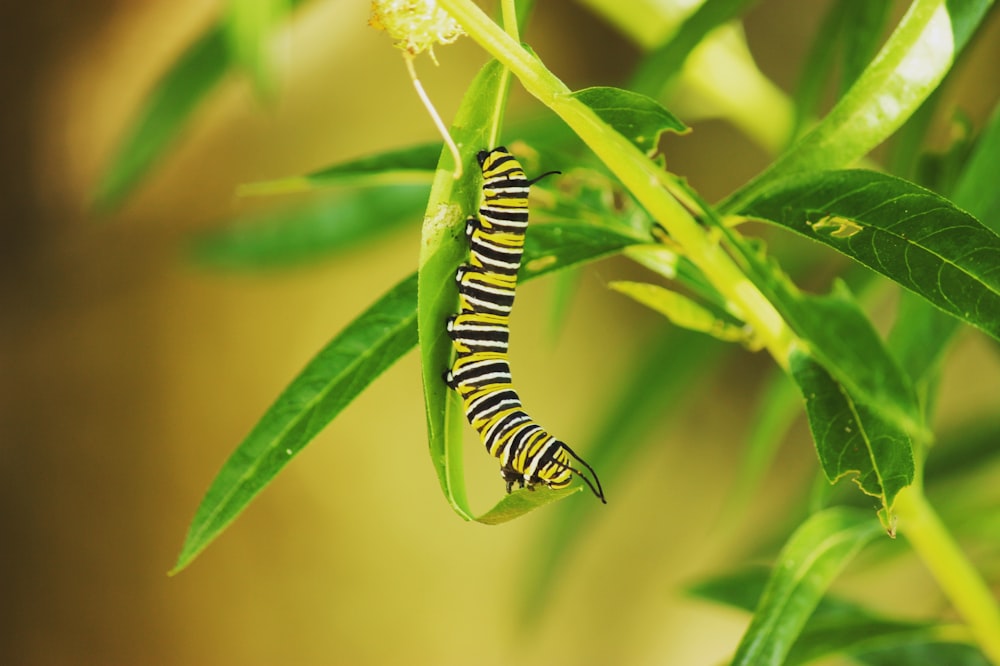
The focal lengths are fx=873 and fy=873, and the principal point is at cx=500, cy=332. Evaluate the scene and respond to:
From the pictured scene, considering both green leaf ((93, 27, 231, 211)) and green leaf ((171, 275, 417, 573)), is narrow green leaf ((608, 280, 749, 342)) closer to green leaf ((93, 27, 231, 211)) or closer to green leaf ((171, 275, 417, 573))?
green leaf ((171, 275, 417, 573))

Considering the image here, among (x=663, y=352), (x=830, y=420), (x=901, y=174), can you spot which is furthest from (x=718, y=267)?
(x=663, y=352)

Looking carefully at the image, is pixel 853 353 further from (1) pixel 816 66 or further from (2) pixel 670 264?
(1) pixel 816 66

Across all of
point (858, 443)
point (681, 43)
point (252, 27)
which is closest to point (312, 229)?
point (252, 27)

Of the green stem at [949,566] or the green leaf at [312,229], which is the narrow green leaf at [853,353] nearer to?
the green stem at [949,566]

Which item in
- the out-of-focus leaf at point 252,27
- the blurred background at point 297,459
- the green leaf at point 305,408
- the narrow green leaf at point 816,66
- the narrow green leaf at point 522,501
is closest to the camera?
the narrow green leaf at point 522,501

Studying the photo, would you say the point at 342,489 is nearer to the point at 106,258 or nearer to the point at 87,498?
the point at 87,498

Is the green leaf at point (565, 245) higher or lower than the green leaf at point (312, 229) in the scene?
lower

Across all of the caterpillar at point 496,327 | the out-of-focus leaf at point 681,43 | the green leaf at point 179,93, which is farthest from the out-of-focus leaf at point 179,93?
the caterpillar at point 496,327
